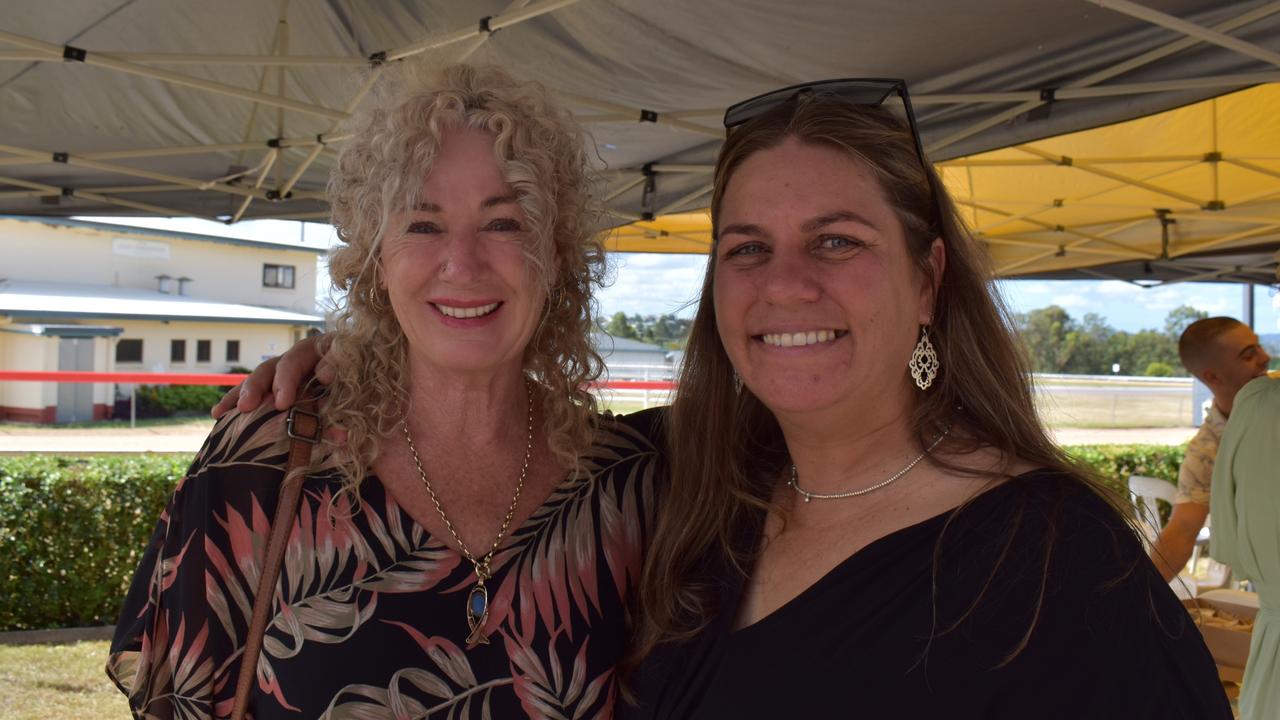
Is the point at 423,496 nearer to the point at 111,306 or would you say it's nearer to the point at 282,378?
the point at 282,378

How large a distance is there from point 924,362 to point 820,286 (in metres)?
0.25

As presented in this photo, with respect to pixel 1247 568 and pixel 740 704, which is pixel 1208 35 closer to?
pixel 1247 568

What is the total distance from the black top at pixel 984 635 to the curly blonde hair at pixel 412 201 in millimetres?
560

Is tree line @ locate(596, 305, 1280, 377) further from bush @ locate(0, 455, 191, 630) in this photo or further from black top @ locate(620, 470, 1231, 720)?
black top @ locate(620, 470, 1231, 720)

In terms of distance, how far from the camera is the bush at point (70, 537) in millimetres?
6969

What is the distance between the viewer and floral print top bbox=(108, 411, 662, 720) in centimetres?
150

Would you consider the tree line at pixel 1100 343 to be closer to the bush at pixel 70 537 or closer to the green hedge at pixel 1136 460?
the green hedge at pixel 1136 460

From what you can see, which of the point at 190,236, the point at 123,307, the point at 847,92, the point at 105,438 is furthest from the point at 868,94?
the point at 190,236

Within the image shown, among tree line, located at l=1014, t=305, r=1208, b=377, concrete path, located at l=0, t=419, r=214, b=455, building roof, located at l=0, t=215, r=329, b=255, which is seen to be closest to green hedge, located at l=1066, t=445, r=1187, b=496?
tree line, located at l=1014, t=305, r=1208, b=377

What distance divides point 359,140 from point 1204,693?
154cm

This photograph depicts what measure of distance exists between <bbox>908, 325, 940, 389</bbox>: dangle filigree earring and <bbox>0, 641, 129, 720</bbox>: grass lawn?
18.3 ft

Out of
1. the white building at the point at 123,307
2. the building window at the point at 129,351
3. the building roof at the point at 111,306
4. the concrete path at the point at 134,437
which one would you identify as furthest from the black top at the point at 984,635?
the building window at the point at 129,351

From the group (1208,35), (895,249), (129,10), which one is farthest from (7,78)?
(1208,35)

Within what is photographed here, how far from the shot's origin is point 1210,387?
494 centimetres
